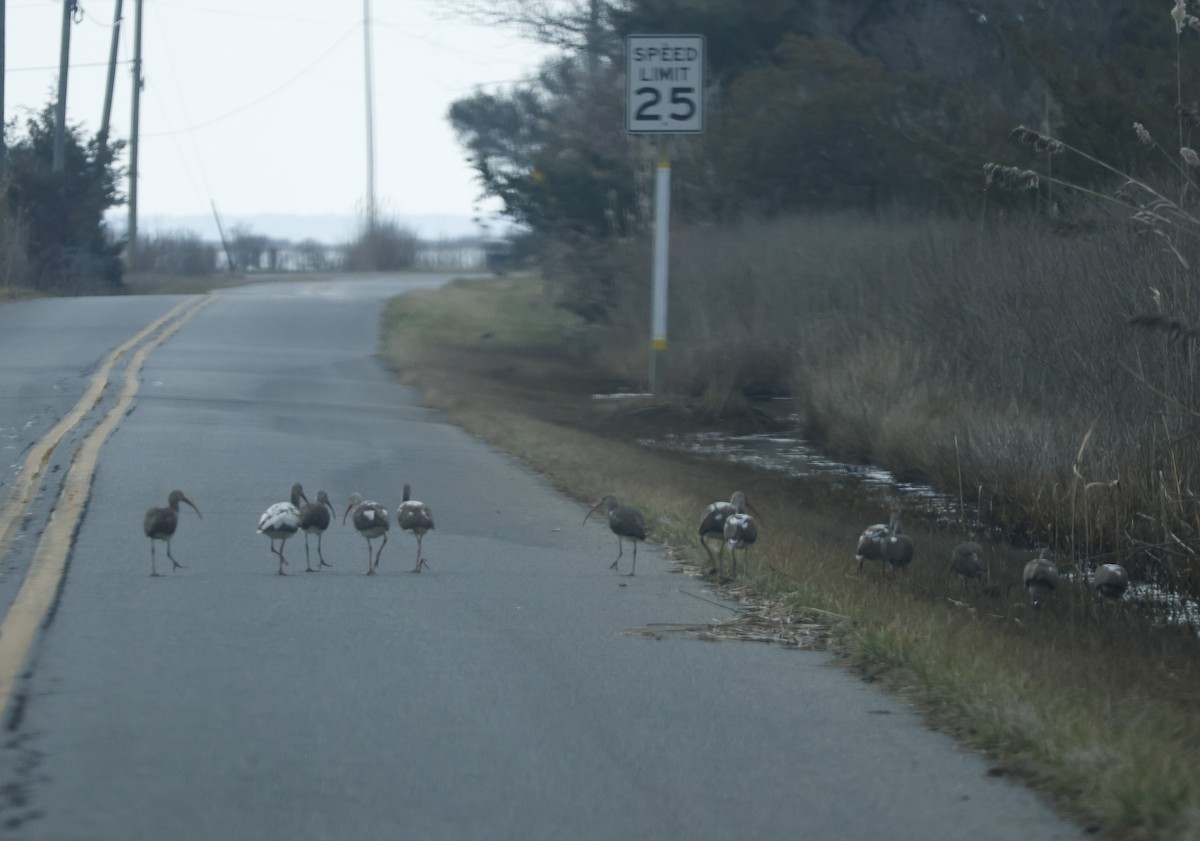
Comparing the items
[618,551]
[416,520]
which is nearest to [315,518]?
[416,520]

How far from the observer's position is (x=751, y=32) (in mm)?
35062

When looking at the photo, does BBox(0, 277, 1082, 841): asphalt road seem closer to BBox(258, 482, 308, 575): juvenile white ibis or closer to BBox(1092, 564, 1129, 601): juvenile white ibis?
BBox(258, 482, 308, 575): juvenile white ibis

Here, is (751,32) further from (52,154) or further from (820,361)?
(52,154)

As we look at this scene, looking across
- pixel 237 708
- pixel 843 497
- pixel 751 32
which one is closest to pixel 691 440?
pixel 843 497

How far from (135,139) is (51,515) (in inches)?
1956

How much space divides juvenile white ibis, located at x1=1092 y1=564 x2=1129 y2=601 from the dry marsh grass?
15 centimetres

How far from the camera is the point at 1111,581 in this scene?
10500 mm

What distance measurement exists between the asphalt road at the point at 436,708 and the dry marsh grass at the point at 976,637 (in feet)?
0.64

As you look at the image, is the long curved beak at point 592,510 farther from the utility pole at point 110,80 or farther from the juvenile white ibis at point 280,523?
the utility pole at point 110,80

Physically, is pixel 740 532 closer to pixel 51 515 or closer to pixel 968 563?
pixel 968 563

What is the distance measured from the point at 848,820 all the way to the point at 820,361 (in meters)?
16.4

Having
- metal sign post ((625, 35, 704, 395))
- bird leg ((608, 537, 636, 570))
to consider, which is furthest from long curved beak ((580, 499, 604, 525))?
metal sign post ((625, 35, 704, 395))

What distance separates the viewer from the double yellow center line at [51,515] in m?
7.39

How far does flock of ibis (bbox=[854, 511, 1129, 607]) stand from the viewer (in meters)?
10.2
